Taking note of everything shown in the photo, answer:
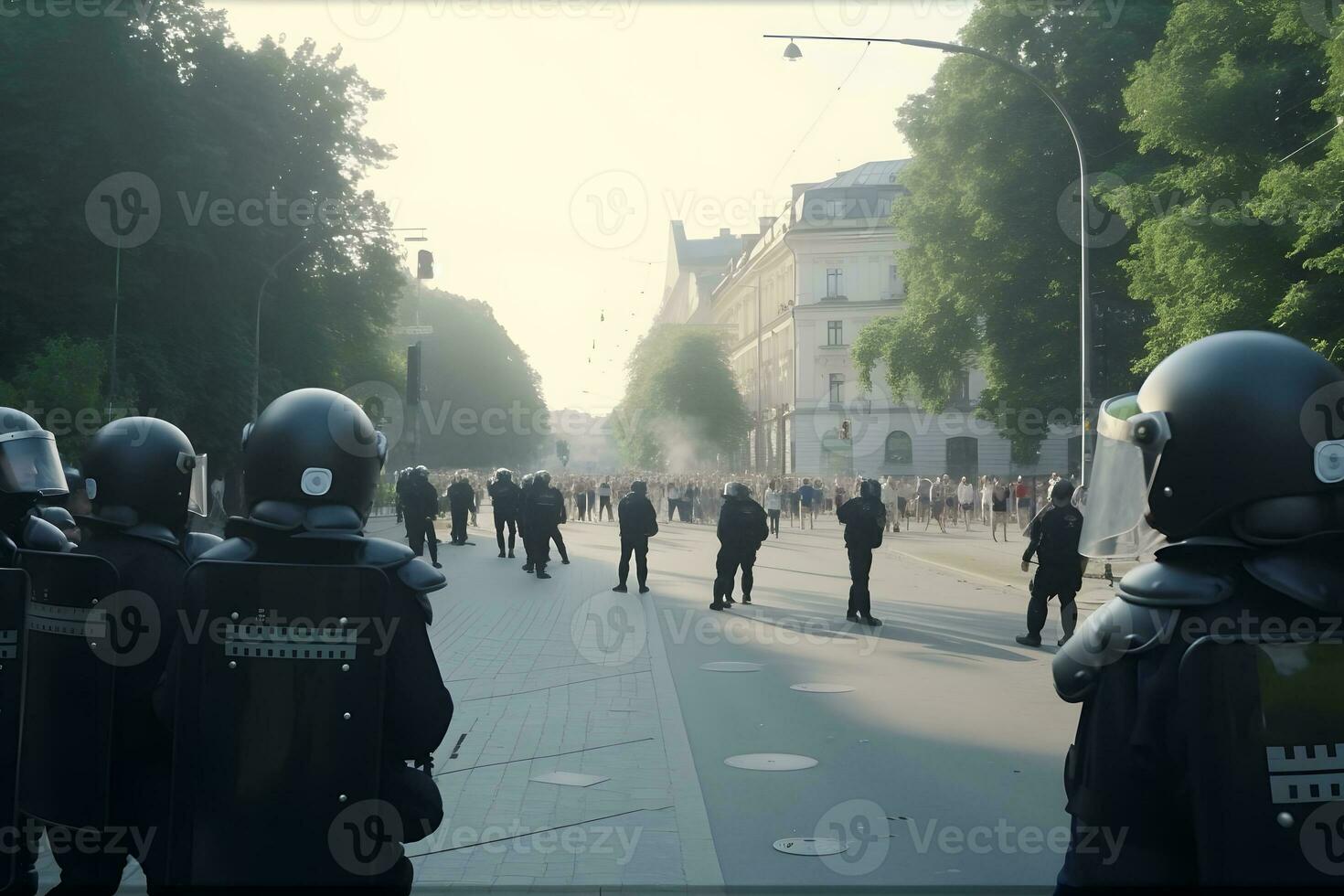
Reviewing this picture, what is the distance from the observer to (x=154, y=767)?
3.75 m

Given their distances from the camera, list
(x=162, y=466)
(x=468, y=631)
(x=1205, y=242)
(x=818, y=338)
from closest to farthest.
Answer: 1. (x=162, y=466)
2. (x=468, y=631)
3. (x=1205, y=242)
4. (x=818, y=338)

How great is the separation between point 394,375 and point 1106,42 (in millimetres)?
26975

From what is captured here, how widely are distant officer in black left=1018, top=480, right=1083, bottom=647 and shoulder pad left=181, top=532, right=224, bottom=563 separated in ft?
34.1

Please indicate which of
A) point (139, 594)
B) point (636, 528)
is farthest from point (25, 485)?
point (636, 528)

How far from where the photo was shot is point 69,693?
12.1 ft

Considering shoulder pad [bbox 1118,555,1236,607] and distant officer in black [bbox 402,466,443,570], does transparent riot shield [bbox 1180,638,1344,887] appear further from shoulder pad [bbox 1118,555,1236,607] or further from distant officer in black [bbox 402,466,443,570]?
Answer: distant officer in black [bbox 402,466,443,570]

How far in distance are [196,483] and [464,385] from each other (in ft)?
283

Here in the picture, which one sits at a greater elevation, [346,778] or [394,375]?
[394,375]

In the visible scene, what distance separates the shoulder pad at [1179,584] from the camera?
259 cm

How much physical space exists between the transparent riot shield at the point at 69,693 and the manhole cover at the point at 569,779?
12.6 feet

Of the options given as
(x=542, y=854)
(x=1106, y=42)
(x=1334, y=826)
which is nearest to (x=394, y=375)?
(x=1106, y=42)

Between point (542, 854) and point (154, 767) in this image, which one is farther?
point (542, 854)

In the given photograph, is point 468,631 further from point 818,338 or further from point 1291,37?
point 818,338

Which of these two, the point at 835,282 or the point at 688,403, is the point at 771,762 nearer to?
the point at 688,403
